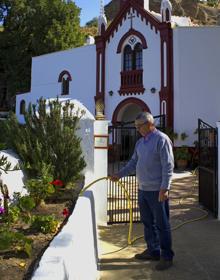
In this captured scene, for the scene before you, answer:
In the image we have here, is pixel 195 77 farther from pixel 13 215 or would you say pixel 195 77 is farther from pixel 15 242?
pixel 15 242

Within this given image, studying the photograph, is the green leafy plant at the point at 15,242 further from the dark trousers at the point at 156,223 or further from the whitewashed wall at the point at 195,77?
the whitewashed wall at the point at 195,77

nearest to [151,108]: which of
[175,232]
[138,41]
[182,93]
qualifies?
[182,93]

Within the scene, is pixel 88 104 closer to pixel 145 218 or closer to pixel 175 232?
pixel 175 232

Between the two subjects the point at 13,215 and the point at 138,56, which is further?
the point at 138,56

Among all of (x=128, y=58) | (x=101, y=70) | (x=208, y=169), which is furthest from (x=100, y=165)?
(x=101, y=70)

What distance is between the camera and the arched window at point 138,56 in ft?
69.6

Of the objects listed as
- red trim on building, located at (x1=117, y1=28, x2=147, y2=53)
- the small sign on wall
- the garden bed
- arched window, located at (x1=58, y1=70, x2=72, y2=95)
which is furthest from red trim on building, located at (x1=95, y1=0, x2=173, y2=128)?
the garden bed

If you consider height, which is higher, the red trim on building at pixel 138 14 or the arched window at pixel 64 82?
the red trim on building at pixel 138 14

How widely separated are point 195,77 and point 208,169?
11.7 meters

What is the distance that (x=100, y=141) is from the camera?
7785 mm

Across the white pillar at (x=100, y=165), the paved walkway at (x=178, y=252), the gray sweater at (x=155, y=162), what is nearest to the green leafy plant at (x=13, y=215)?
the paved walkway at (x=178, y=252)

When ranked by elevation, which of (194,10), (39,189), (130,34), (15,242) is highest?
(194,10)

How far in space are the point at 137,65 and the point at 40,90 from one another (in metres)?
7.89

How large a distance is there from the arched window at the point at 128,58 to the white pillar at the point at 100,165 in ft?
47.0
